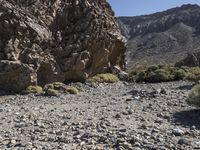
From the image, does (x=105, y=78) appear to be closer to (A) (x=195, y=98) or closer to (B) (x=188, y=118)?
(A) (x=195, y=98)

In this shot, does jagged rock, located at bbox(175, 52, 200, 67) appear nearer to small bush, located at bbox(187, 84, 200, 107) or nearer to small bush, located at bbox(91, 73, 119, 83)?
small bush, located at bbox(91, 73, 119, 83)

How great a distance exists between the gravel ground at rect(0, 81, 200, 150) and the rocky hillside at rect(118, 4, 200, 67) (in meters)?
74.1

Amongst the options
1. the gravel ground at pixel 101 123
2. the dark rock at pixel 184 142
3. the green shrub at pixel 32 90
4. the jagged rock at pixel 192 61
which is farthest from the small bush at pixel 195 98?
the jagged rock at pixel 192 61

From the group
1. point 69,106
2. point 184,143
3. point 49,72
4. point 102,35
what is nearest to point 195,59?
point 102,35

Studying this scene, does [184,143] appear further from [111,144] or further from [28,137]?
[28,137]

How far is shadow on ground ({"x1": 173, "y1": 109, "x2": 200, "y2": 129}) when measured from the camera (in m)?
12.4

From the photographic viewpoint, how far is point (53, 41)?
79.5 feet

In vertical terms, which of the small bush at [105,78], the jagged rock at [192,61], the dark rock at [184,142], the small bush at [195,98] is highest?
the small bush at [195,98]

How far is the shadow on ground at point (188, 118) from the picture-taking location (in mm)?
12353

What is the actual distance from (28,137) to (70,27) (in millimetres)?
15560

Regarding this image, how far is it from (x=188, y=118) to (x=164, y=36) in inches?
4326

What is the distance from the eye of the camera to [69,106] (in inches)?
643

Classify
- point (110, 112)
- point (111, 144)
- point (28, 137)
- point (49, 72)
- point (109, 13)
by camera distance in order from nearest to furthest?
point (111, 144) < point (28, 137) < point (110, 112) < point (49, 72) < point (109, 13)

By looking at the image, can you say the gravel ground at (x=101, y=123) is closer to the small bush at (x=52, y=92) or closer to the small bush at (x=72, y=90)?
the small bush at (x=52, y=92)
